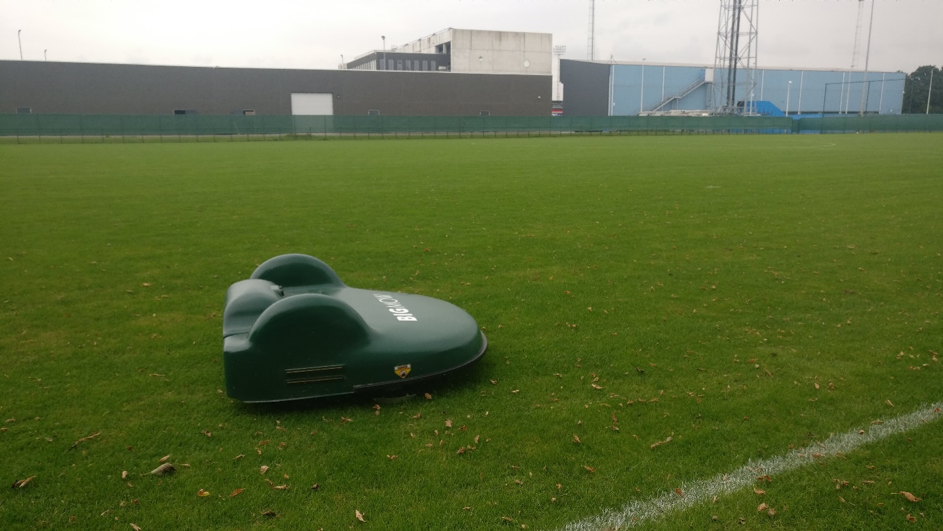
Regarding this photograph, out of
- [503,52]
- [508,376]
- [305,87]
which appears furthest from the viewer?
[503,52]

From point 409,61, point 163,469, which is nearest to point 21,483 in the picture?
point 163,469

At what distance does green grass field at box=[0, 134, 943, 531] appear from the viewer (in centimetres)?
321

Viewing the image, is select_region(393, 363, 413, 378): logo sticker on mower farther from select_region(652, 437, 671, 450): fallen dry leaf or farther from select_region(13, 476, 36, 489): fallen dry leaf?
select_region(13, 476, 36, 489): fallen dry leaf

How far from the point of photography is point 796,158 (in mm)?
25328

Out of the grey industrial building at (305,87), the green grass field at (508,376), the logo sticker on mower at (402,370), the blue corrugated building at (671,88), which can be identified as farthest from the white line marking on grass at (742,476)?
the blue corrugated building at (671,88)

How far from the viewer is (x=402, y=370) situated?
164 inches

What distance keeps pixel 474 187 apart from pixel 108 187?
343 inches

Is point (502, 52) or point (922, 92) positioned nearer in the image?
point (502, 52)

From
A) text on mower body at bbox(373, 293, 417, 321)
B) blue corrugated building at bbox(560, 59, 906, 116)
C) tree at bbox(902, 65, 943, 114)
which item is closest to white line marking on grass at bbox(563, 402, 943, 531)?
text on mower body at bbox(373, 293, 417, 321)

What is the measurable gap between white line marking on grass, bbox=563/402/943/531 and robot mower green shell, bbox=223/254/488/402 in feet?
5.15

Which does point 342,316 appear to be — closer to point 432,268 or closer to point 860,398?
point 860,398

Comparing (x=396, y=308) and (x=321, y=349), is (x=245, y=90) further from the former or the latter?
(x=321, y=349)

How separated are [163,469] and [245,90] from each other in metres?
63.5

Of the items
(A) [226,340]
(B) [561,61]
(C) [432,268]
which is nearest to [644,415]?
(A) [226,340]
